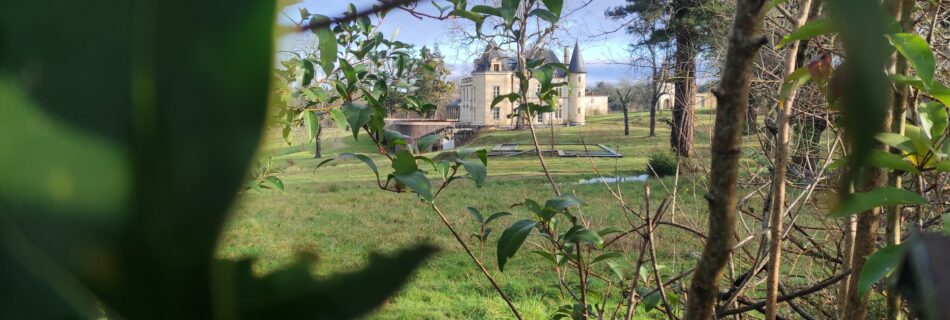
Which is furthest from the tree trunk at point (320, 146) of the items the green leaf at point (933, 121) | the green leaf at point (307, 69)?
the green leaf at point (933, 121)

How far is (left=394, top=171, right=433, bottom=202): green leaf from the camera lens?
1010 millimetres

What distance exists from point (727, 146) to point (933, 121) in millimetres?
673

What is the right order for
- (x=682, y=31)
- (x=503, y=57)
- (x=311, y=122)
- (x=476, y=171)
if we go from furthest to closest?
(x=682, y=31), (x=503, y=57), (x=311, y=122), (x=476, y=171)

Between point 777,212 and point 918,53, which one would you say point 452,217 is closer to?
point 777,212

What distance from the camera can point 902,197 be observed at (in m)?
0.60

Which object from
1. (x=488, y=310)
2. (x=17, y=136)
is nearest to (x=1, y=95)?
(x=17, y=136)

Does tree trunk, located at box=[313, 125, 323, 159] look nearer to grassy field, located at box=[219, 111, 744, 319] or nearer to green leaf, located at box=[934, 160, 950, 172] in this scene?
grassy field, located at box=[219, 111, 744, 319]

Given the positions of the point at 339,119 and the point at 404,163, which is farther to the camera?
the point at 339,119

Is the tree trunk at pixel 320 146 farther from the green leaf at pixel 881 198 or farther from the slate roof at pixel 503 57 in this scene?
the green leaf at pixel 881 198

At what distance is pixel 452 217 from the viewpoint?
5.27m

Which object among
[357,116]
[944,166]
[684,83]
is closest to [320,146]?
[357,116]

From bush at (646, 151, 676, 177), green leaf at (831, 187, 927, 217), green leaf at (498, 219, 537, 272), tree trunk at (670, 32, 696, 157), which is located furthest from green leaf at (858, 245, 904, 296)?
bush at (646, 151, 676, 177)

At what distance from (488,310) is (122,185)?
3277mm

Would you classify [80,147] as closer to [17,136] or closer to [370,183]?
[17,136]
